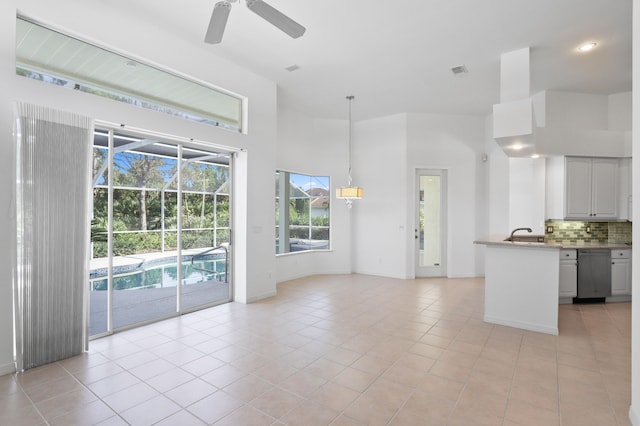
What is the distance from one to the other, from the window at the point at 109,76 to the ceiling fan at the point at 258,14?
55.3 inches

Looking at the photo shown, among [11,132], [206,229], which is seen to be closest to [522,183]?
[206,229]

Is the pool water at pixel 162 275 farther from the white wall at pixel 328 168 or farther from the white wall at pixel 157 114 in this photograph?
the white wall at pixel 328 168

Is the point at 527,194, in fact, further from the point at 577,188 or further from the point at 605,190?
the point at 605,190

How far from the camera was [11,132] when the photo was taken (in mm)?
2816

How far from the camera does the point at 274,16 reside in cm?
262

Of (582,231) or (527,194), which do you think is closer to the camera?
(582,231)

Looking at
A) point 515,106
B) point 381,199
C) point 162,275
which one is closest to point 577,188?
point 515,106

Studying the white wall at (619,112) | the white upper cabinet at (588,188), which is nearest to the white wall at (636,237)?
the white upper cabinet at (588,188)

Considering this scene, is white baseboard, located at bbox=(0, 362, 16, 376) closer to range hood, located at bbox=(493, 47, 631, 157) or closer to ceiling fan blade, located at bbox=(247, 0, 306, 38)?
ceiling fan blade, located at bbox=(247, 0, 306, 38)

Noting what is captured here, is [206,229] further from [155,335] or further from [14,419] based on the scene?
[14,419]

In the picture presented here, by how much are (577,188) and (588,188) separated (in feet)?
0.63

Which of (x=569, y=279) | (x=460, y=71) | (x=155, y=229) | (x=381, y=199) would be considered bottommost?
(x=569, y=279)

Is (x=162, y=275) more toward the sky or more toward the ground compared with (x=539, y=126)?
more toward the ground

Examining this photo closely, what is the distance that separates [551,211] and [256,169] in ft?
16.4
